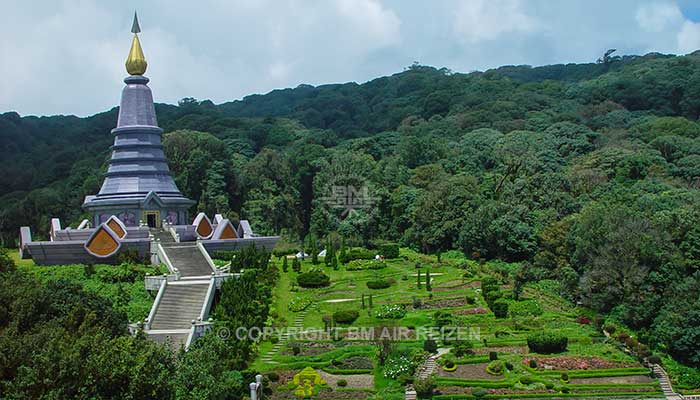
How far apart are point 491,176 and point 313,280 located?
18830 mm

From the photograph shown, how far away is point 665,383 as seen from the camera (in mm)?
30078

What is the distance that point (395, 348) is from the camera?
101 feet

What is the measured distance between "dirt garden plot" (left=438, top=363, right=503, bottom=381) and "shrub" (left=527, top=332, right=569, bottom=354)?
2350 millimetres

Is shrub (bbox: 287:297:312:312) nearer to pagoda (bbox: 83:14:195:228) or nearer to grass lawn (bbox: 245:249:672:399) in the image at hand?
grass lawn (bbox: 245:249:672:399)

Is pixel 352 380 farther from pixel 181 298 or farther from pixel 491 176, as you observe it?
pixel 491 176

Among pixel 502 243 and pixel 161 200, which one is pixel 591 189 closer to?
pixel 502 243

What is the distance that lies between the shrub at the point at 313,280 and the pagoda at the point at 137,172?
1156 centimetres

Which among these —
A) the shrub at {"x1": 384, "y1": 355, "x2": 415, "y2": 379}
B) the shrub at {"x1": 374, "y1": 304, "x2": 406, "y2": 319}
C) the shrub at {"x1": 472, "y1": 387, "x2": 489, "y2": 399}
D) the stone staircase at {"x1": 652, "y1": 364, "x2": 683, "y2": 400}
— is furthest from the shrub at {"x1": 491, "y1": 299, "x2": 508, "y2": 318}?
the shrub at {"x1": 472, "y1": 387, "x2": 489, "y2": 399}

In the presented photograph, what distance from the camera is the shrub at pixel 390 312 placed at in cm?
3500

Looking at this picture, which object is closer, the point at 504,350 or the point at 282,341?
the point at 504,350

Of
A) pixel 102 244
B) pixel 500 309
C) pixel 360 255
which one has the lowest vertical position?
pixel 500 309

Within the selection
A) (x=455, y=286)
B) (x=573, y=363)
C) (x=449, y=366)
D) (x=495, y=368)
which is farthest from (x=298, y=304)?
(x=573, y=363)

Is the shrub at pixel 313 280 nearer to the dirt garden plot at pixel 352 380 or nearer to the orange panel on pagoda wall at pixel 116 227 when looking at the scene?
the orange panel on pagoda wall at pixel 116 227

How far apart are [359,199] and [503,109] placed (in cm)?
3540
